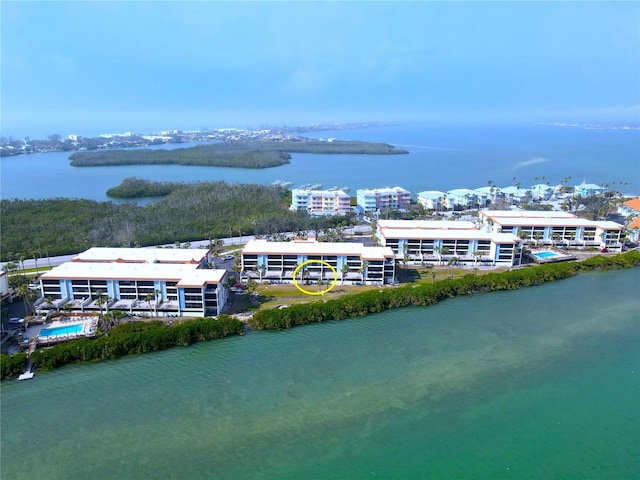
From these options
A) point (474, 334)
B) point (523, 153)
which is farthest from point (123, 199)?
point (523, 153)

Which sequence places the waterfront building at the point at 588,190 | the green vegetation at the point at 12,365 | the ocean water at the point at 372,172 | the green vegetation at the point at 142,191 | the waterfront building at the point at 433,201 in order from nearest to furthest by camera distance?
the green vegetation at the point at 12,365
the waterfront building at the point at 433,201
the waterfront building at the point at 588,190
the green vegetation at the point at 142,191
the ocean water at the point at 372,172

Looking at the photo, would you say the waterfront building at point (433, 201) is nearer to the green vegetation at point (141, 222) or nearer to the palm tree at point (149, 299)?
the green vegetation at point (141, 222)

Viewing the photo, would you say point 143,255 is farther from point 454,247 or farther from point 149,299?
point 454,247

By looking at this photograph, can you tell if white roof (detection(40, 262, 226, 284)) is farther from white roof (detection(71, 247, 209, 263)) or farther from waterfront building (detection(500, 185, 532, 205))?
waterfront building (detection(500, 185, 532, 205))

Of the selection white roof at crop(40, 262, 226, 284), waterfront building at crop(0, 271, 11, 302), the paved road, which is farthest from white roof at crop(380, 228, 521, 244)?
waterfront building at crop(0, 271, 11, 302)

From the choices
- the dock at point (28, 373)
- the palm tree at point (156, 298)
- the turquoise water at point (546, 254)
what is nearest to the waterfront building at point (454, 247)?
the turquoise water at point (546, 254)

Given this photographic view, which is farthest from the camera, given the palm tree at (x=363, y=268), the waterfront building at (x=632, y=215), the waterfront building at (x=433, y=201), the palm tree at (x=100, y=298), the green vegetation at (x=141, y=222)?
the waterfront building at (x=433, y=201)

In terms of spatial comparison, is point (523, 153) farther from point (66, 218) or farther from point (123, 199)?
point (66, 218)
